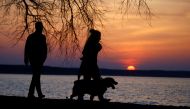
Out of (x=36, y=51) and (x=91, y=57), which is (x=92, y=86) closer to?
(x=91, y=57)

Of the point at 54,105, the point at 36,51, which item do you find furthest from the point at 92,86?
the point at 36,51

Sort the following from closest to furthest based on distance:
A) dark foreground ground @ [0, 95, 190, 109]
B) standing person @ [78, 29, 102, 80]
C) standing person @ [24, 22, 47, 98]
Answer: dark foreground ground @ [0, 95, 190, 109] < standing person @ [78, 29, 102, 80] < standing person @ [24, 22, 47, 98]

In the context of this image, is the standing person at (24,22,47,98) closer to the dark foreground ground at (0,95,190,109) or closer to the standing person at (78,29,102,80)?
the dark foreground ground at (0,95,190,109)

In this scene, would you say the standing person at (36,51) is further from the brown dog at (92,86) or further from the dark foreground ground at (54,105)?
the brown dog at (92,86)

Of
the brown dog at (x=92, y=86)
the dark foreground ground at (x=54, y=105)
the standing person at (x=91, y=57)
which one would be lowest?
the dark foreground ground at (x=54, y=105)

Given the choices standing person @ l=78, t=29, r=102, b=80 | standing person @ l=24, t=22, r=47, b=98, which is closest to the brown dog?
standing person @ l=78, t=29, r=102, b=80

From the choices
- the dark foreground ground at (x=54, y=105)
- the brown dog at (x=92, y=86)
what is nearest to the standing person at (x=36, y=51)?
the dark foreground ground at (x=54, y=105)

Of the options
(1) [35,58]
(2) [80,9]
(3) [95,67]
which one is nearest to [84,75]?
(3) [95,67]

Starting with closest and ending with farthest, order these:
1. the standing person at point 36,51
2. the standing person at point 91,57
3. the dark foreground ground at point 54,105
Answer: the dark foreground ground at point 54,105 → the standing person at point 91,57 → the standing person at point 36,51

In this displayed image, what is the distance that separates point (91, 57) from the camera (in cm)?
1204

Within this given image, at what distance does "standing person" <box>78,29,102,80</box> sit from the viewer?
11844 millimetres

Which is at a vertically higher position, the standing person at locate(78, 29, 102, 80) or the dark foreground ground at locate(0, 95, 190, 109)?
the standing person at locate(78, 29, 102, 80)

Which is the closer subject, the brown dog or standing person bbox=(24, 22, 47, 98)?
the brown dog

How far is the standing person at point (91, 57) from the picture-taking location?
1184 cm
